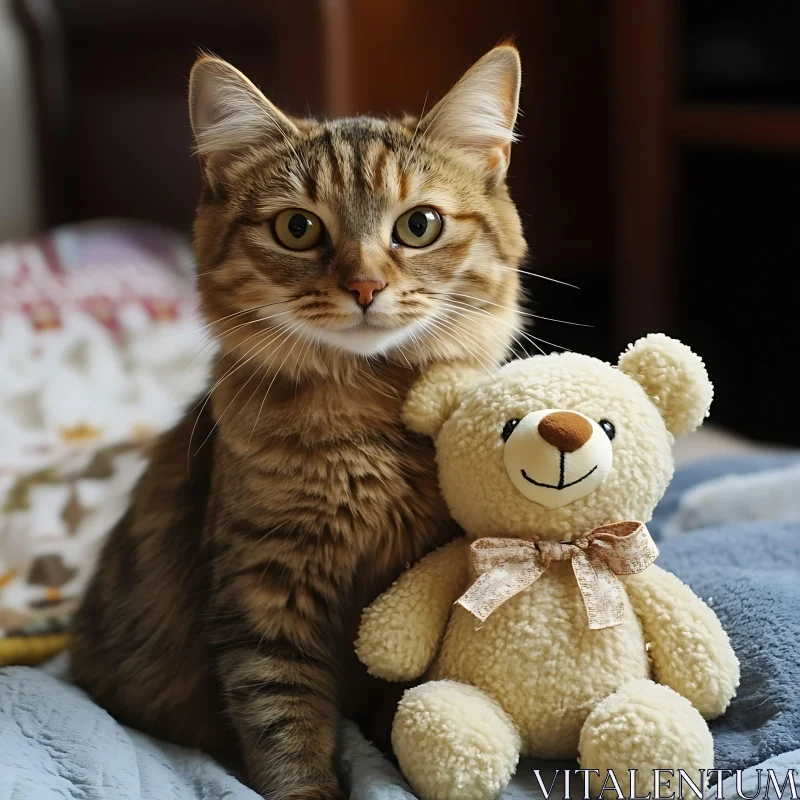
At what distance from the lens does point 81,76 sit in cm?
389

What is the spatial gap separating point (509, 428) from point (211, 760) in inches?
23.2

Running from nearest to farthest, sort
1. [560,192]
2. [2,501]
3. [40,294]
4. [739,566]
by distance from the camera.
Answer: [739,566] → [2,501] → [40,294] → [560,192]

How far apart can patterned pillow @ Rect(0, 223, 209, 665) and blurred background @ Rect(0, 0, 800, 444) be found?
72 cm

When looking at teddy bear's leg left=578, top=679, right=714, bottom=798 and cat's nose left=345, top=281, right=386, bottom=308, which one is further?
cat's nose left=345, top=281, right=386, bottom=308

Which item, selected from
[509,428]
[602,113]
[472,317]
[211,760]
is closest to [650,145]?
[602,113]

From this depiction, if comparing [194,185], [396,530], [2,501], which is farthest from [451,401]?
[194,185]

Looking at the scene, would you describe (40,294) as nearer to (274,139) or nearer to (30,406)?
(30,406)

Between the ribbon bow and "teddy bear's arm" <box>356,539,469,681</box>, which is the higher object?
the ribbon bow

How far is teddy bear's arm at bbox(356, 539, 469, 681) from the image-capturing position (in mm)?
1047

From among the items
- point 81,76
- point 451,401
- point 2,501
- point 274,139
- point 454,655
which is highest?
point 81,76

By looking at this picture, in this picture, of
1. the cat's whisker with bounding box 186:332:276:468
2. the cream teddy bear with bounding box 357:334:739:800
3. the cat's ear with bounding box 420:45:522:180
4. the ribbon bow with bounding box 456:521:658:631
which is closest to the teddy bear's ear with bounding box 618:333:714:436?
the cream teddy bear with bounding box 357:334:739:800

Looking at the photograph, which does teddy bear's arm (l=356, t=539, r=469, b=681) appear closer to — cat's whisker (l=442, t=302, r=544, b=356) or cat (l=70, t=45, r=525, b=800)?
cat (l=70, t=45, r=525, b=800)

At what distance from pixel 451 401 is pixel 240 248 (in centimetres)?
35

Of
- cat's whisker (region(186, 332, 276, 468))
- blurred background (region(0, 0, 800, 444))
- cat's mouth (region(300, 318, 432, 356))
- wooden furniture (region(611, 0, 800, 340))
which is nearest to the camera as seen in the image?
cat's mouth (region(300, 318, 432, 356))
